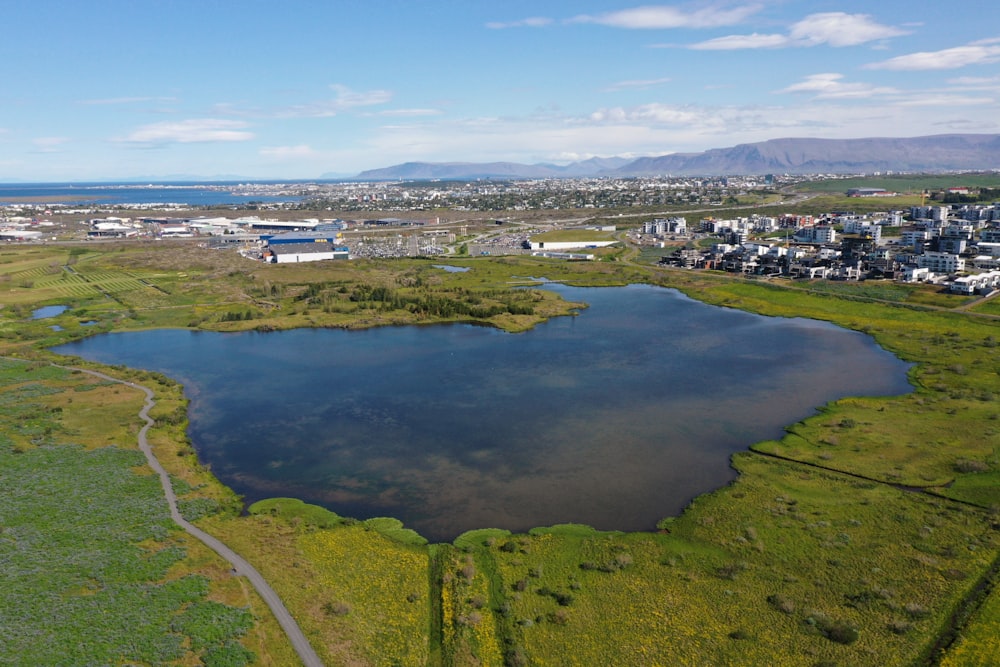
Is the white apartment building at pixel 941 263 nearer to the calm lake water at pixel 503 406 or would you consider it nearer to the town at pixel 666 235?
the town at pixel 666 235

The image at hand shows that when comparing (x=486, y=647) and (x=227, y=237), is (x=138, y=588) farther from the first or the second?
(x=227, y=237)

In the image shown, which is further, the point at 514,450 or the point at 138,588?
the point at 514,450

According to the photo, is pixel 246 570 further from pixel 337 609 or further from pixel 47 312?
pixel 47 312

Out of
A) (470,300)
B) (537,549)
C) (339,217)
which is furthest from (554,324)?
(339,217)

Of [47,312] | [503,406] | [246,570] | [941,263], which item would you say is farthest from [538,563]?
[941,263]

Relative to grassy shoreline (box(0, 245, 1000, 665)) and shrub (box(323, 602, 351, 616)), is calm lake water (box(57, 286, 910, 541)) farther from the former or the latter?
shrub (box(323, 602, 351, 616))

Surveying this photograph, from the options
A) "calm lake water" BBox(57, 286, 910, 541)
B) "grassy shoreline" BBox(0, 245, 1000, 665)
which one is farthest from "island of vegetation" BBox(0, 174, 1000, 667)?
"calm lake water" BBox(57, 286, 910, 541)

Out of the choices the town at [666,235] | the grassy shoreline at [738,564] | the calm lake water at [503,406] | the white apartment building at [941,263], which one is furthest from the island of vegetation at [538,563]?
the town at [666,235]
